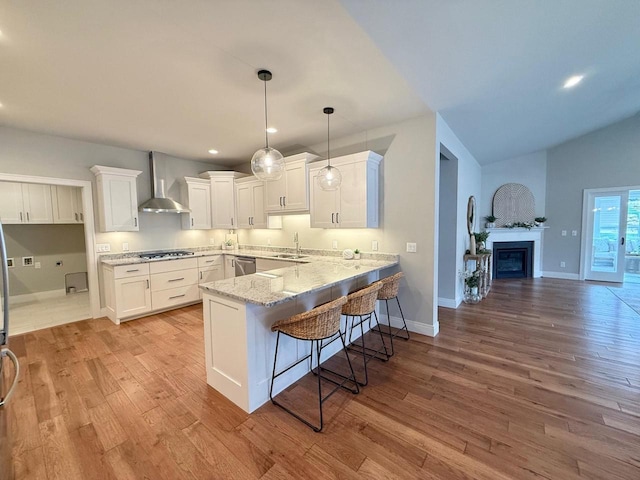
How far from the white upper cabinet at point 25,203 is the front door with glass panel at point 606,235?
37.4ft

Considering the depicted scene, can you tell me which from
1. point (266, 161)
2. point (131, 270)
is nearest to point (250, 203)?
point (131, 270)

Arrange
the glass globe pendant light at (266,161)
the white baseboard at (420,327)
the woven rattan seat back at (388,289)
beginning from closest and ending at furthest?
the glass globe pendant light at (266,161), the woven rattan seat back at (388,289), the white baseboard at (420,327)

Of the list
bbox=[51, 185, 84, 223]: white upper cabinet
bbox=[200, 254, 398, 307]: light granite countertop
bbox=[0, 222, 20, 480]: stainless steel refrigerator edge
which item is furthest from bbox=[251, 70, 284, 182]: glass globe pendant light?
bbox=[51, 185, 84, 223]: white upper cabinet

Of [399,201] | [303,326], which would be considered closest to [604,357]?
[399,201]

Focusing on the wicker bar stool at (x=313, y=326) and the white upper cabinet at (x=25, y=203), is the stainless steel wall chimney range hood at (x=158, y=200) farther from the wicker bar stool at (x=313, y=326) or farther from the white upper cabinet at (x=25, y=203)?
the wicker bar stool at (x=313, y=326)

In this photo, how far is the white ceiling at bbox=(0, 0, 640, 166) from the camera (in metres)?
1.71

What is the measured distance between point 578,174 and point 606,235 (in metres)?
1.54

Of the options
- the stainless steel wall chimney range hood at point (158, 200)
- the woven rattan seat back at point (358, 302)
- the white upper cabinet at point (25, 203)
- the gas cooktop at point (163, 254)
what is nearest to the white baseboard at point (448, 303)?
the woven rattan seat back at point (358, 302)

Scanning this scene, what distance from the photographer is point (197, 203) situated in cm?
511

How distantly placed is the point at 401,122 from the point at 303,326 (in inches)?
114

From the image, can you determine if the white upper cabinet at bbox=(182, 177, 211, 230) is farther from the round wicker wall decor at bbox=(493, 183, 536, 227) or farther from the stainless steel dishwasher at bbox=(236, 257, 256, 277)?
the round wicker wall decor at bbox=(493, 183, 536, 227)

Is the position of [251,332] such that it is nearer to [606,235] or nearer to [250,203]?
[250,203]

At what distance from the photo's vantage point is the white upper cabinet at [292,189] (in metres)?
4.05

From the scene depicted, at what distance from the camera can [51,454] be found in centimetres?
170
